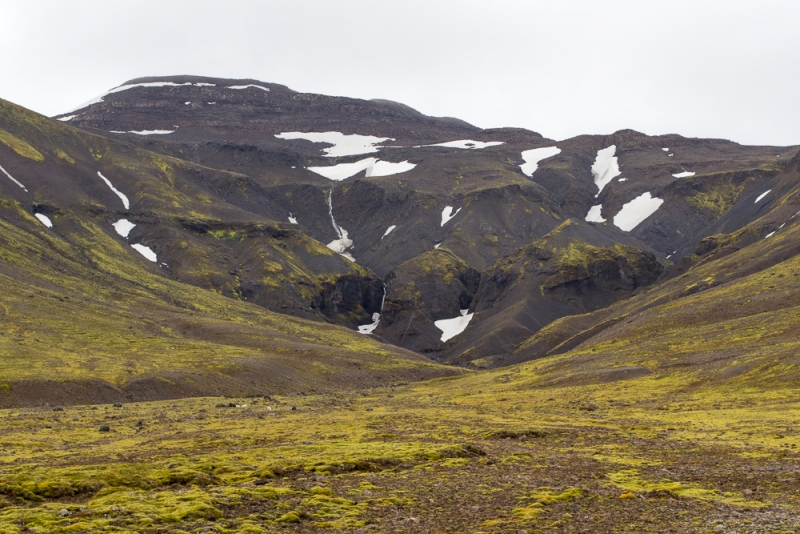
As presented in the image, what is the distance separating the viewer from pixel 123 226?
7633 inches

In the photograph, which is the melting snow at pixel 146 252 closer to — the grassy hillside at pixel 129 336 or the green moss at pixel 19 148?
the grassy hillside at pixel 129 336

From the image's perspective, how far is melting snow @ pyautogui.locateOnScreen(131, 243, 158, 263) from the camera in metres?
183

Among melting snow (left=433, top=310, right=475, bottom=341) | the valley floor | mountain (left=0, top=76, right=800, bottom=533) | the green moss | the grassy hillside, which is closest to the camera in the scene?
the valley floor

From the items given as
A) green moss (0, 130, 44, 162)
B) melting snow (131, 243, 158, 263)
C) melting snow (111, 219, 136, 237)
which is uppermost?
green moss (0, 130, 44, 162)

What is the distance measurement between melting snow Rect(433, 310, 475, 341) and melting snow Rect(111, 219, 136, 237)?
85964 millimetres

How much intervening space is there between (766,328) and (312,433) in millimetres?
71670

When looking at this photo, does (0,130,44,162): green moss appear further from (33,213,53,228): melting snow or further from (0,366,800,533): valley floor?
(0,366,800,533): valley floor

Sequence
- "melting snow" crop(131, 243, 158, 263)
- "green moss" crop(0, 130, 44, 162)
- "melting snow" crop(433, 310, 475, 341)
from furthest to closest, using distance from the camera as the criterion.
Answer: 1. "green moss" crop(0, 130, 44, 162)
2. "melting snow" crop(131, 243, 158, 263)
3. "melting snow" crop(433, 310, 475, 341)

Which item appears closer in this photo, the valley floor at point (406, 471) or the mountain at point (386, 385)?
the valley floor at point (406, 471)

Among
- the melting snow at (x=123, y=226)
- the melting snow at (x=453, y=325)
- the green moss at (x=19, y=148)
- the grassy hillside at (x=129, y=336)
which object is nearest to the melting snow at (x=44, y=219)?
the grassy hillside at (x=129, y=336)

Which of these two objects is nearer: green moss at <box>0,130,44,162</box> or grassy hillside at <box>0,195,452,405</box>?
grassy hillside at <box>0,195,452,405</box>

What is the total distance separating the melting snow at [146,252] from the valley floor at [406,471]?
412ft

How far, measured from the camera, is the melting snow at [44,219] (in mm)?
174125

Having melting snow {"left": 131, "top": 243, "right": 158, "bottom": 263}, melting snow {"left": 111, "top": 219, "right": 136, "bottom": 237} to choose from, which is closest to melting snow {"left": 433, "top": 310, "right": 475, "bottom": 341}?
melting snow {"left": 131, "top": 243, "right": 158, "bottom": 263}
